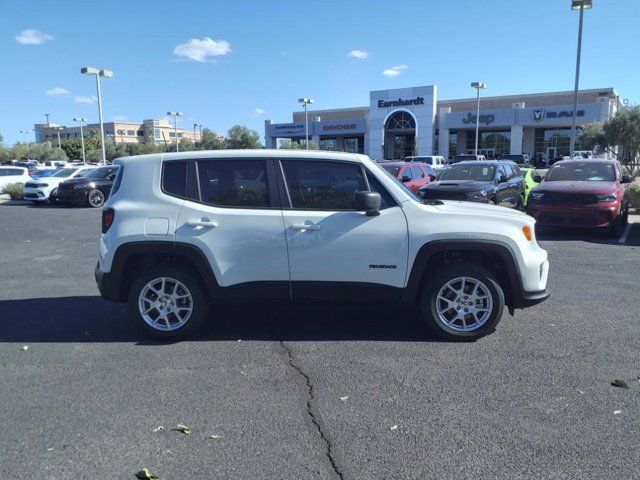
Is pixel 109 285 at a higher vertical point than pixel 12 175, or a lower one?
lower

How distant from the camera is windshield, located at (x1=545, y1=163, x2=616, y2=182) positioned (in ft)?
40.2

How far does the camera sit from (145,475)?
2904 millimetres

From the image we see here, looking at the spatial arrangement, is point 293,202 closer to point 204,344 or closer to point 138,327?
point 204,344

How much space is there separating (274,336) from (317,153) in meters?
1.84

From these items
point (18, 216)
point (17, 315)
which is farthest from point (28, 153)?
point (17, 315)

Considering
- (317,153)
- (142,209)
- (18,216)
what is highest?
(317,153)

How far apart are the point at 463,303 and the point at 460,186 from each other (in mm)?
7586

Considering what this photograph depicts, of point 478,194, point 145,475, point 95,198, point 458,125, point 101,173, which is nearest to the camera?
point 145,475

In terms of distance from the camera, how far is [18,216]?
17156 millimetres

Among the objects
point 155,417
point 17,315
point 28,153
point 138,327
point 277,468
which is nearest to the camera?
point 277,468

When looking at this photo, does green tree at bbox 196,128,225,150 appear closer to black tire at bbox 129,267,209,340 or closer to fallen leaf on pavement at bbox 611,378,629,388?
black tire at bbox 129,267,209,340

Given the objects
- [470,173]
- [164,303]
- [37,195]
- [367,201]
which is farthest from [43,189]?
[367,201]

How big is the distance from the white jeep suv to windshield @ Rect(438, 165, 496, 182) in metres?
8.37

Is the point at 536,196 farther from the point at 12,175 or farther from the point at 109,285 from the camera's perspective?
the point at 12,175
